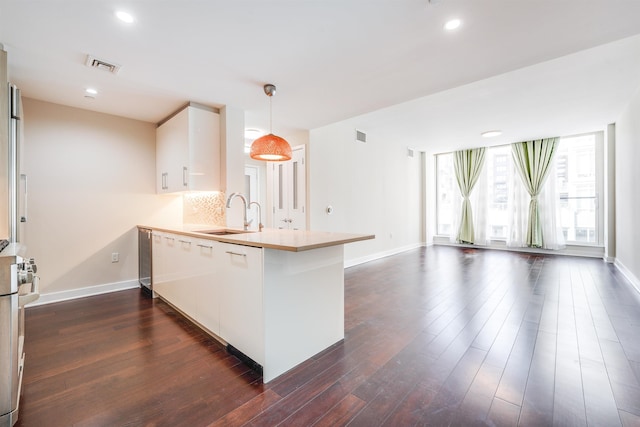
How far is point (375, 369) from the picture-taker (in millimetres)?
1927

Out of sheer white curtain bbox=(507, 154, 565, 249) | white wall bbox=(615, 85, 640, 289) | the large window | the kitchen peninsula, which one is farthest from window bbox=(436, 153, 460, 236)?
the kitchen peninsula

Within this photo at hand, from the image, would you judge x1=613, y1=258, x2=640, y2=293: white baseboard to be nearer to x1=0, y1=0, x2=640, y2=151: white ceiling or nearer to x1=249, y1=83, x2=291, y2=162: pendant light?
x1=0, y1=0, x2=640, y2=151: white ceiling

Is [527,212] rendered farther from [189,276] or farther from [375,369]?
[189,276]

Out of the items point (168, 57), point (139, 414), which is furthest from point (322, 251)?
point (168, 57)

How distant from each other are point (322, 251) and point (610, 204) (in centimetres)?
656

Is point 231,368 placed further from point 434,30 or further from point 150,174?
point 150,174

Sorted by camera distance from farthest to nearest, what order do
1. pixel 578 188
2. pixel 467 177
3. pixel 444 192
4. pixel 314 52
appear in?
1. pixel 444 192
2. pixel 467 177
3. pixel 578 188
4. pixel 314 52

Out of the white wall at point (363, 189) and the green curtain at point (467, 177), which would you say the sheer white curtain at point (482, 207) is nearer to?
the green curtain at point (467, 177)

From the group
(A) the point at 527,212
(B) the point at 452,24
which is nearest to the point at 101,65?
(B) the point at 452,24

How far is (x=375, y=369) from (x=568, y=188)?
7.05 m

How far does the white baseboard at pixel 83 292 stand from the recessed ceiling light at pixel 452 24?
472cm

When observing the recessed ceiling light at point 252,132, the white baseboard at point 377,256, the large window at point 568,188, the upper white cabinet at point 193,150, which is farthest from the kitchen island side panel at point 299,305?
the large window at point 568,188

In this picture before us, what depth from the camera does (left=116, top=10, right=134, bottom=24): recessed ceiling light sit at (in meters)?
1.83

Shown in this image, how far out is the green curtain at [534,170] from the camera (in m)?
6.36
